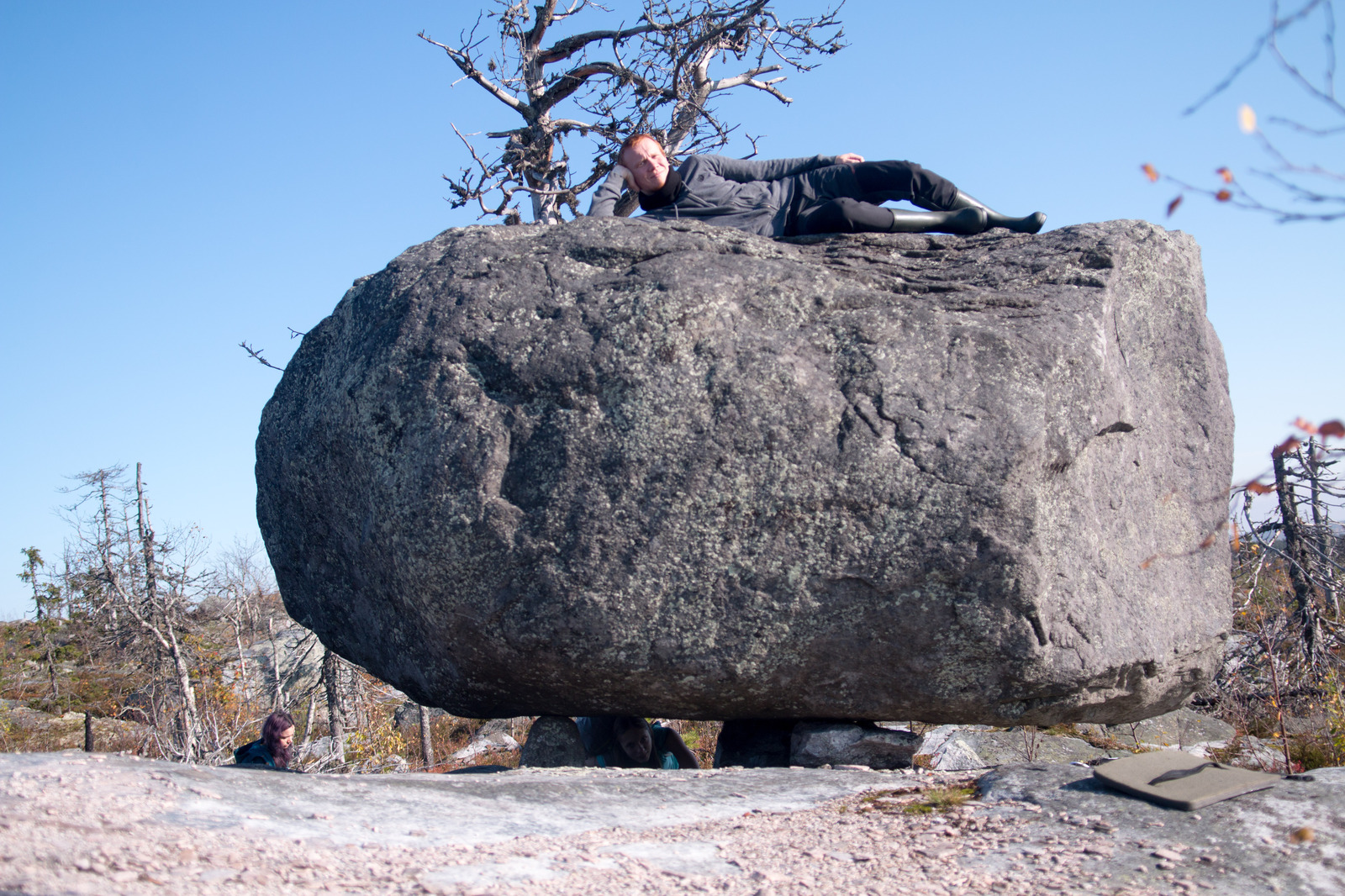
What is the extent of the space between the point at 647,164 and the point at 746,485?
8.96 feet

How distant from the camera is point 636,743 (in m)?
6.25

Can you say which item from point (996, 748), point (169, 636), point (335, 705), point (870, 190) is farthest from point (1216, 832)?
point (169, 636)

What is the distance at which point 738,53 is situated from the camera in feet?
41.0

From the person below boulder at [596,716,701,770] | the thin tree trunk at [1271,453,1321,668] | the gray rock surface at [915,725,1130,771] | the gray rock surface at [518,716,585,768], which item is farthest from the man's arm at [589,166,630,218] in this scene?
the thin tree trunk at [1271,453,1321,668]

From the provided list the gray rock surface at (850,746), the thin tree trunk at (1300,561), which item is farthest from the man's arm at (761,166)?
the thin tree trunk at (1300,561)

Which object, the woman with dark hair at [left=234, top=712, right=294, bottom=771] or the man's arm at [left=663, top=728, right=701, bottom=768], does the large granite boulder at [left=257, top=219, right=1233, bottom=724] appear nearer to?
the woman with dark hair at [left=234, top=712, right=294, bottom=771]

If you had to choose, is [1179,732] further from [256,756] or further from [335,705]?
[335,705]

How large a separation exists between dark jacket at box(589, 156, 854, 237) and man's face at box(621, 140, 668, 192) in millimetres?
153

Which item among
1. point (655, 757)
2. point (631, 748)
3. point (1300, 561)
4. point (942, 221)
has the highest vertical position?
point (942, 221)

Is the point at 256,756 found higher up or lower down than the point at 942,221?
lower down

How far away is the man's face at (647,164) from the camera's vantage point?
6.19 metres

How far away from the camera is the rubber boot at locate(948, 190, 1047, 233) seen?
6367mm

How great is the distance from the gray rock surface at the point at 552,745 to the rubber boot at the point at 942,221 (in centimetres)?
402

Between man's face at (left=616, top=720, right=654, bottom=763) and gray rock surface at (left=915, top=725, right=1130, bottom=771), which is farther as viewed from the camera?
gray rock surface at (left=915, top=725, right=1130, bottom=771)
